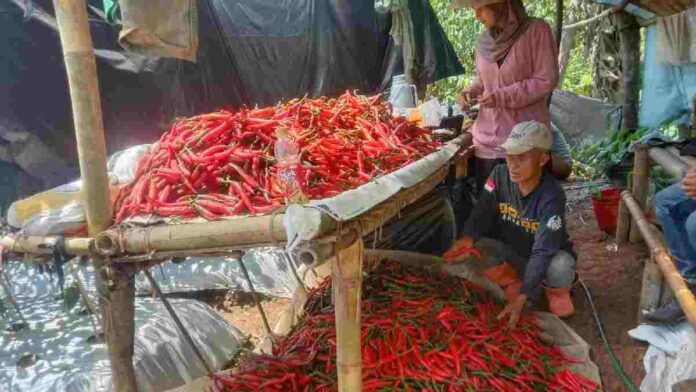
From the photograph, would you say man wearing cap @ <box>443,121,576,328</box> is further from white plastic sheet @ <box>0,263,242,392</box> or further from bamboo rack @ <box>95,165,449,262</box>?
white plastic sheet @ <box>0,263,242,392</box>

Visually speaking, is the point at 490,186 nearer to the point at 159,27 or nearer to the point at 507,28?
the point at 507,28

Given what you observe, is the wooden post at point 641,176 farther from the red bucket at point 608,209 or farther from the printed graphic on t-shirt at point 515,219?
the printed graphic on t-shirt at point 515,219

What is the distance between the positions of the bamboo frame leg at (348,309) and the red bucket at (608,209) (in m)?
4.27

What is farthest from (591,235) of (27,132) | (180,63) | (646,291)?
(27,132)

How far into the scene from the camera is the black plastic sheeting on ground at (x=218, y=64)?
4.97 m

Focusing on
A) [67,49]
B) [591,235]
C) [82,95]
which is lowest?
[591,235]

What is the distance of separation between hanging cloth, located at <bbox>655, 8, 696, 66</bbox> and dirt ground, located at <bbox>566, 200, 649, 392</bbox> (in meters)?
2.97

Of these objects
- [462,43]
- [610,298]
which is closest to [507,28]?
[610,298]

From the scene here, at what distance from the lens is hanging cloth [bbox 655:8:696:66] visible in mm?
6824

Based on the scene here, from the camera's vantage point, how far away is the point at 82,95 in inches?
90.4

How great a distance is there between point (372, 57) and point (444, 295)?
5.18m

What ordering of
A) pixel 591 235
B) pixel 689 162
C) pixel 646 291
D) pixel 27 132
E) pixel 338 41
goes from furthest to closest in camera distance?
pixel 338 41
pixel 591 235
pixel 27 132
pixel 689 162
pixel 646 291

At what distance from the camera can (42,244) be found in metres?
2.41

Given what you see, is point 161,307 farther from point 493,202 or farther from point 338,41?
point 338,41
